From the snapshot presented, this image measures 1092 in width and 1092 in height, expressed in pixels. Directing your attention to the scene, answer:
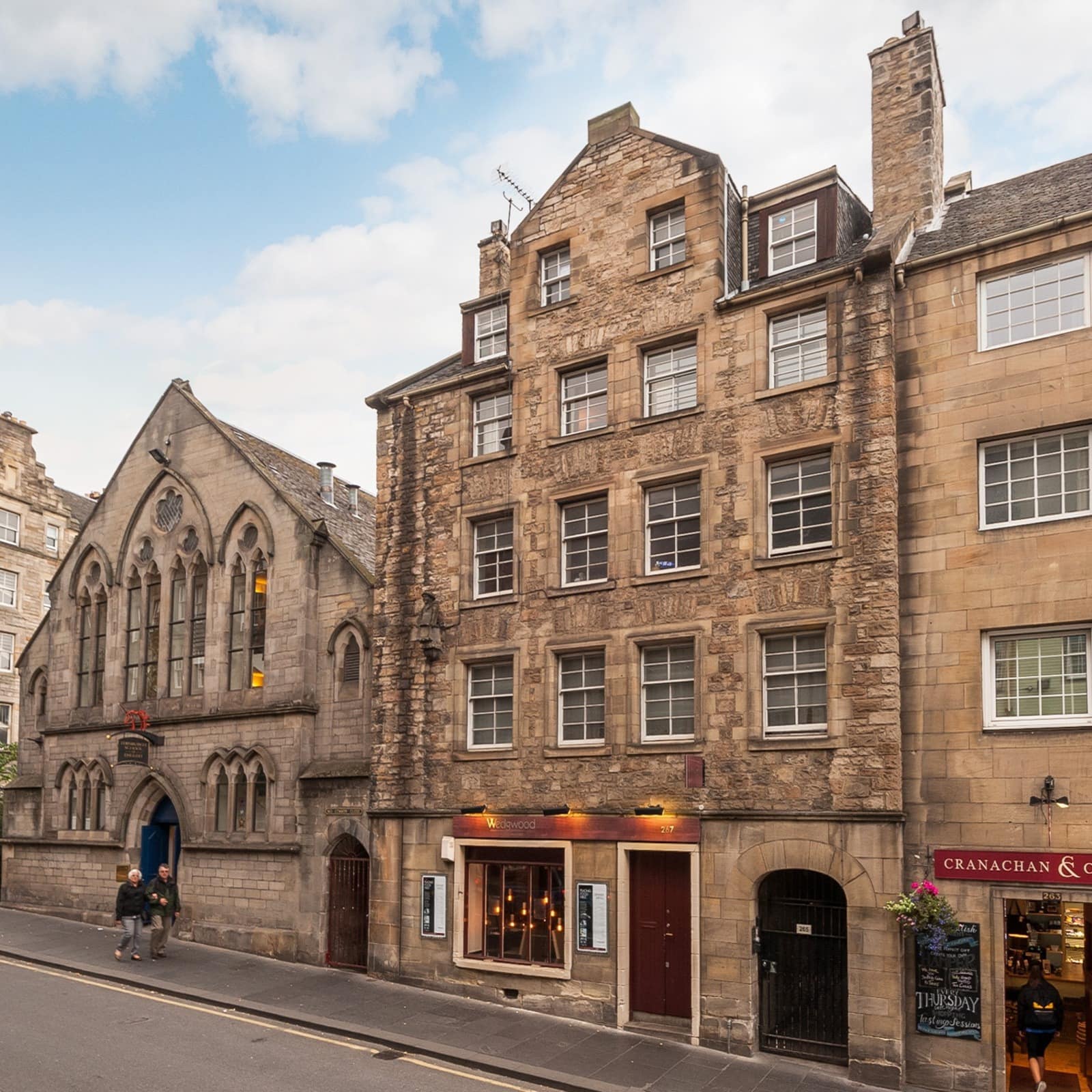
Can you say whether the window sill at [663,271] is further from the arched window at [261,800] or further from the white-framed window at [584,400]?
the arched window at [261,800]

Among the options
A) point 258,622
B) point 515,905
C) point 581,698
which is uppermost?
point 258,622

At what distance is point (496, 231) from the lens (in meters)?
26.5

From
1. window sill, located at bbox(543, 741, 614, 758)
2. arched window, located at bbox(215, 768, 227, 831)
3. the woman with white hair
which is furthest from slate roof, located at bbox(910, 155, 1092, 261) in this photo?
the woman with white hair

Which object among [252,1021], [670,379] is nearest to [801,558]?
[670,379]

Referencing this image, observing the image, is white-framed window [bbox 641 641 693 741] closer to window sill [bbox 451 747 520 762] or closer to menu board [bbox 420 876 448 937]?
window sill [bbox 451 747 520 762]

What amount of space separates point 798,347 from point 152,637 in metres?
17.7

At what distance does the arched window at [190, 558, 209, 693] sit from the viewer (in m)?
27.4

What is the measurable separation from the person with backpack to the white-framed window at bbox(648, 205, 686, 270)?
43.2ft

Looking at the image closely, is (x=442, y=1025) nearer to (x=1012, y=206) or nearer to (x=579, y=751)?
(x=579, y=751)

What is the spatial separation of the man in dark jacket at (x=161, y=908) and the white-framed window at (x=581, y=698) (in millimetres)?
8967

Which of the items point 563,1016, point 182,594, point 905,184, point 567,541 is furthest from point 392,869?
point 905,184

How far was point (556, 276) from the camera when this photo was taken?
22719 mm

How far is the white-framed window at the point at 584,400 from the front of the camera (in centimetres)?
2164

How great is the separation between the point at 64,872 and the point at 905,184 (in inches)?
990
